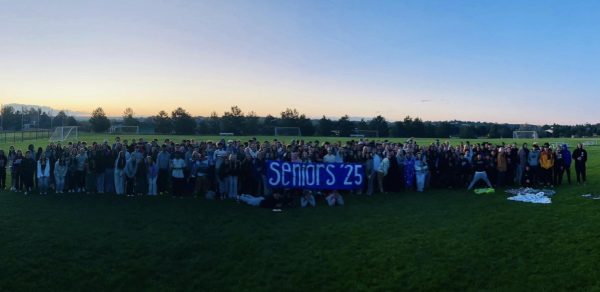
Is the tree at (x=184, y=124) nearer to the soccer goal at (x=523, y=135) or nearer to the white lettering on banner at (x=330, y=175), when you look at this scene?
the soccer goal at (x=523, y=135)

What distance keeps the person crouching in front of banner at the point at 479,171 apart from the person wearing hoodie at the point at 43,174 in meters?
17.1

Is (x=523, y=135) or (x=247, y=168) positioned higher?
(x=523, y=135)

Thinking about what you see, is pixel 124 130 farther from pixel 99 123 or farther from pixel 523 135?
pixel 523 135

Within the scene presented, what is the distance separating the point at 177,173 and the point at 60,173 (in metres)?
4.77

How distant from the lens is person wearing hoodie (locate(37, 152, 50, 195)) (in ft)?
57.7

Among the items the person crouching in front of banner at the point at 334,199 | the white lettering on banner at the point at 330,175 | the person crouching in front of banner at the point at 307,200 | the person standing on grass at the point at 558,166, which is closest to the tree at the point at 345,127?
the person standing on grass at the point at 558,166

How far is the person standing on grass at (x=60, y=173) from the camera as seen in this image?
17672mm

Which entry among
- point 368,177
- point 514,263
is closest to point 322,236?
point 514,263

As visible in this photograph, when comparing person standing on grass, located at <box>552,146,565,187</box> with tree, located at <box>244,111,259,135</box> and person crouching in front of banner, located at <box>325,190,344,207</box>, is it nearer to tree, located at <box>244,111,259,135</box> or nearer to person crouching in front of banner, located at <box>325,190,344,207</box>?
person crouching in front of banner, located at <box>325,190,344,207</box>

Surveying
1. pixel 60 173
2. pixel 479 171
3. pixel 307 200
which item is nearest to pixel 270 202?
pixel 307 200

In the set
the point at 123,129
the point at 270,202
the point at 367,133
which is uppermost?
the point at 123,129

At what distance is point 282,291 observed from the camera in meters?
9.68

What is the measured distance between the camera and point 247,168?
17.0m

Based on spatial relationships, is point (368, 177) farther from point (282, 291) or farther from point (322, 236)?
point (282, 291)
